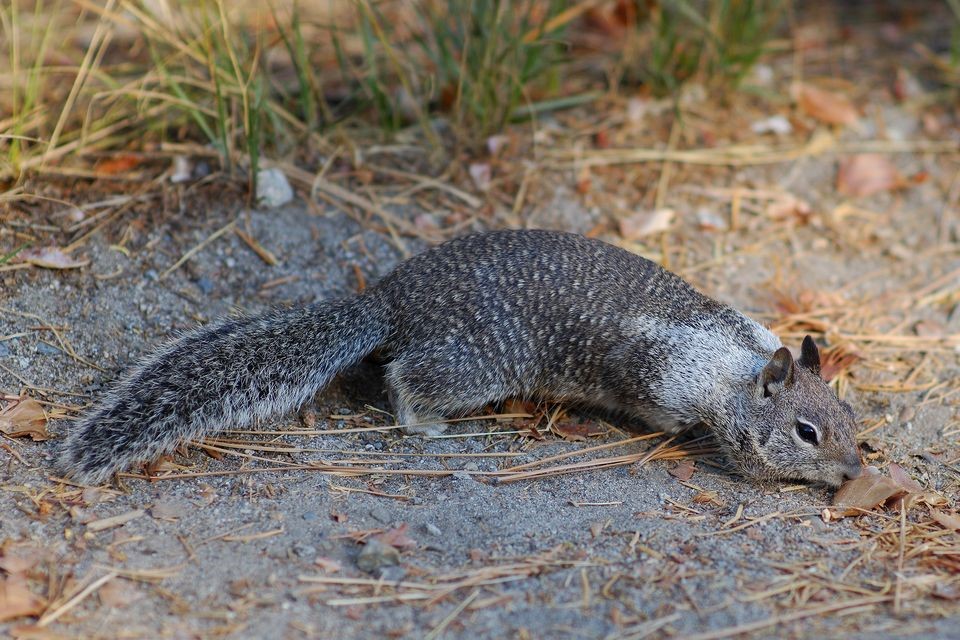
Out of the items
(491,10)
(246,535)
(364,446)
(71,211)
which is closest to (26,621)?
(246,535)

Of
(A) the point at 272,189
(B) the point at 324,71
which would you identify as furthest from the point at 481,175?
(B) the point at 324,71

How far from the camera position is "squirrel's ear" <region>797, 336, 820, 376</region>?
3.86 metres

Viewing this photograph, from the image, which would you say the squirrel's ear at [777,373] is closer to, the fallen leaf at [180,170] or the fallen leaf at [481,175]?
the fallen leaf at [481,175]

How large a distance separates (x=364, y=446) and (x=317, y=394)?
17.3 inches

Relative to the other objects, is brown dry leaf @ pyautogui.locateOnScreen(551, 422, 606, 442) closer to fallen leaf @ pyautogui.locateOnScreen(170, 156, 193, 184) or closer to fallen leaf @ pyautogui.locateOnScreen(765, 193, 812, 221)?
fallen leaf @ pyautogui.locateOnScreen(765, 193, 812, 221)

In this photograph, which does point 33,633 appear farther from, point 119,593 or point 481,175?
point 481,175

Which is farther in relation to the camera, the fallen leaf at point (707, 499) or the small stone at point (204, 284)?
the small stone at point (204, 284)

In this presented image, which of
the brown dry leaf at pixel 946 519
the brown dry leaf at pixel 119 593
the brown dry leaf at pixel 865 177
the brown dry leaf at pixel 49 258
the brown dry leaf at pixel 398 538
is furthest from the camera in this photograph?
the brown dry leaf at pixel 865 177

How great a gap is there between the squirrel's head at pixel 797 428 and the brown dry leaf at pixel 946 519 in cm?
33

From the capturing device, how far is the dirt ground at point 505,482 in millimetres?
2955

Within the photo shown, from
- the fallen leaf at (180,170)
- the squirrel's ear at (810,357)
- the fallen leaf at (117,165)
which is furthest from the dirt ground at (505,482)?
the squirrel's ear at (810,357)

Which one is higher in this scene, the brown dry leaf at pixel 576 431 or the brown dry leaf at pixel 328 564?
the brown dry leaf at pixel 328 564

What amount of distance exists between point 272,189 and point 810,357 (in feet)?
9.53

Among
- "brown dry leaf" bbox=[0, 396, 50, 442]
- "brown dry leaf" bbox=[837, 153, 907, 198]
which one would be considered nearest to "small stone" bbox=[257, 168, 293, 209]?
"brown dry leaf" bbox=[0, 396, 50, 442]
